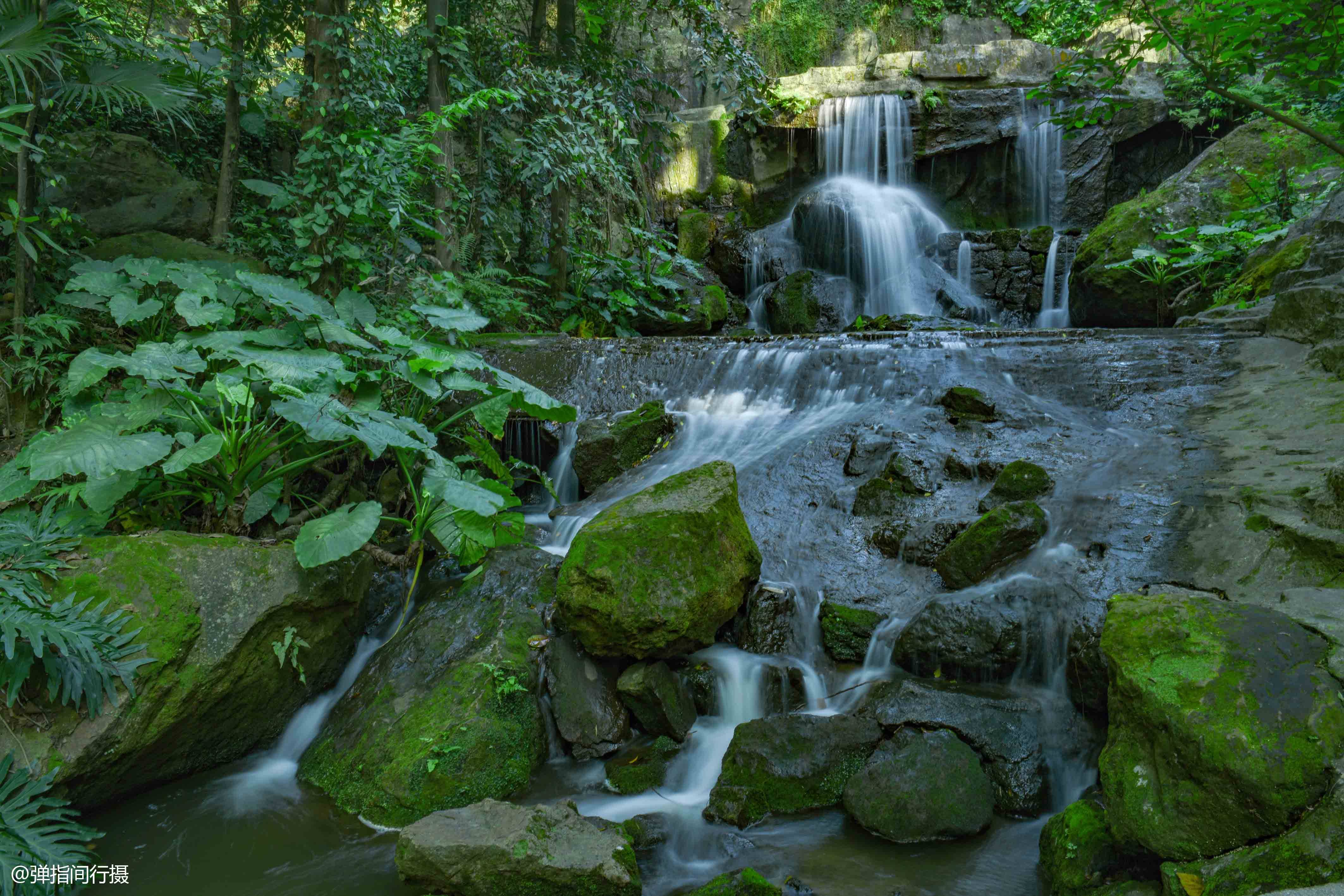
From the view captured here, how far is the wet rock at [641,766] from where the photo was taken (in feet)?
11.2

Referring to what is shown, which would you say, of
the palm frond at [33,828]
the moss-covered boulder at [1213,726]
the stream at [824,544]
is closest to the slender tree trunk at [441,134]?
the stream at [824,544]

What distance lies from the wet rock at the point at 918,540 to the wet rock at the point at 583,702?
5.29 feet

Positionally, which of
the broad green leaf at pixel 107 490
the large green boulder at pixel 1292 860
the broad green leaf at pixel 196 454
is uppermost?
the broad green leaf at pixel 196 454

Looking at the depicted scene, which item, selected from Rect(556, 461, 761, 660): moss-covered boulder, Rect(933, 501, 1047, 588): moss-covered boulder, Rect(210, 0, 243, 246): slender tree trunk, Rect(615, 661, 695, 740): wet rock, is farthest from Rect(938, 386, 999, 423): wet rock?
Rect(210, 0, 243, 246): slender tree trunk

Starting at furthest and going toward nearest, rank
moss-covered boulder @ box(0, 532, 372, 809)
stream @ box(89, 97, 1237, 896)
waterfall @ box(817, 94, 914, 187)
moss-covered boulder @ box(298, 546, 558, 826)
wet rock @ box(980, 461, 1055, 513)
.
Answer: waterfall @ box(817, 94, 914, 187) < wet rock @ box(980, 461, 1055, 513) < moss-covered boulder @ box(298, 546, 558, 826) < moss-covered boulder @ box(0, 532, 372, 809) < stream @ box(89, 97, 1237, 896)

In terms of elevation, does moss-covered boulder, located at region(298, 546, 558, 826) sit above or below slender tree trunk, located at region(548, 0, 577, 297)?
below

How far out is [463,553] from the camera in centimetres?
441

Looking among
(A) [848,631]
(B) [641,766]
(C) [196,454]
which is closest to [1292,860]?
(A) [848,631]

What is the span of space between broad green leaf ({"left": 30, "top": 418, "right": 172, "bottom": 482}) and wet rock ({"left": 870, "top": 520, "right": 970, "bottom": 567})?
3.82 m

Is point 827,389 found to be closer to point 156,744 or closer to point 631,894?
point 631,894

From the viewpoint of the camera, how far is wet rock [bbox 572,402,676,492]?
6105 mm

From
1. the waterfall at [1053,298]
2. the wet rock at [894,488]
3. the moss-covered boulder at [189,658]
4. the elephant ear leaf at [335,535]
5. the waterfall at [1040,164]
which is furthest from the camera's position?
the waterfall at [1040,164]

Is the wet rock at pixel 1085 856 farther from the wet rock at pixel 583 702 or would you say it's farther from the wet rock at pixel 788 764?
the wet rock at pixel 583 702

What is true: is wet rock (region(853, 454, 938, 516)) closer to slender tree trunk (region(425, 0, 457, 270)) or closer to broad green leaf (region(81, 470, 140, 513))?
broad green leaf (region(81, 470, 140, 513))
